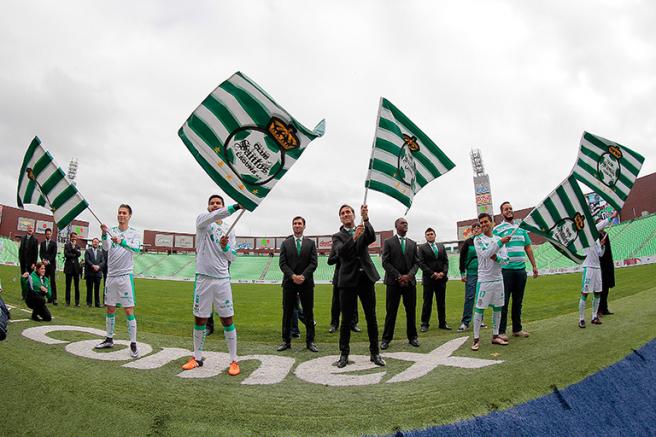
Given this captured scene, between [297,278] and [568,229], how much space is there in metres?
4.35

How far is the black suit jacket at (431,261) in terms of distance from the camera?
25.2ft

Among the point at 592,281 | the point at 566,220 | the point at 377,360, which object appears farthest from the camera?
the point at 592,281

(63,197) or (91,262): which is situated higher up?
(63,197)

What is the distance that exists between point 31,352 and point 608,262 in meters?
10.6

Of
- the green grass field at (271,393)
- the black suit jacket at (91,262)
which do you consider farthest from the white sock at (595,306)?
the black suit jacket at (91,262)

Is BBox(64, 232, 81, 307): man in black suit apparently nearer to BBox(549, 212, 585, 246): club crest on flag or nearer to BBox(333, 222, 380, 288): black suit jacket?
BBox(333, 222, 380, 288): black suit jacket

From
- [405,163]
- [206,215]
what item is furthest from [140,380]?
[405,163]

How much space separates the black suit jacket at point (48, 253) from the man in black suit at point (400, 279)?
9.97 metres

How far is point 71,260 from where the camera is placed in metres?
10.6

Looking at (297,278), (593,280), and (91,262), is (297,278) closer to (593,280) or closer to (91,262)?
(593,280)

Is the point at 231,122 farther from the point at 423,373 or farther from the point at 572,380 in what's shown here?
the point at 572,380

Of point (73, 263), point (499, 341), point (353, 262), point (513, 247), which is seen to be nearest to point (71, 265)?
point (73, 263)

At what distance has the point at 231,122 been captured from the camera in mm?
4445

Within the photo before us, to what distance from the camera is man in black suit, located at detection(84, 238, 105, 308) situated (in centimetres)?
1016
